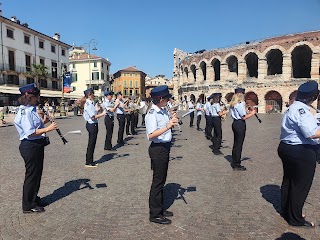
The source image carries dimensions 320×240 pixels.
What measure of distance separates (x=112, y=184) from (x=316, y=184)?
4.78 metres

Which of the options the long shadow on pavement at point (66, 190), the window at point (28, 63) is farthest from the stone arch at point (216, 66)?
the long shadow on pavement at point (66, 190)

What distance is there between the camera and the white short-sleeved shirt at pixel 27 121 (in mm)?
4539

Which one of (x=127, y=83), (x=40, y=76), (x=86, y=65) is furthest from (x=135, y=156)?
(x=127, y=83)

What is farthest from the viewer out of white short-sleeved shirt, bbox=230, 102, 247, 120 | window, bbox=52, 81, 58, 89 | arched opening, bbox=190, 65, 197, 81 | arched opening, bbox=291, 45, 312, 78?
arched opening, bbox=190, 65, 197, 81

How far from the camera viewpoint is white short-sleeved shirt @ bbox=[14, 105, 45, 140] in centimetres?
454

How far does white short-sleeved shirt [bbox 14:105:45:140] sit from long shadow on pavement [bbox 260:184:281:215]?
180 inches

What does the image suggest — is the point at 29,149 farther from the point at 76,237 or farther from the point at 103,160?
the point at 103,160

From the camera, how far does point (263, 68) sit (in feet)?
133

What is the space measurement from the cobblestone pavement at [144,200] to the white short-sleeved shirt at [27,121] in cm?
147

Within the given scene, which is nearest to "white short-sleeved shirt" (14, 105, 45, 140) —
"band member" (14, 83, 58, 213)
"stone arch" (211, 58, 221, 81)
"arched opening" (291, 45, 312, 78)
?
"band member" (14, 83, 58, 213)

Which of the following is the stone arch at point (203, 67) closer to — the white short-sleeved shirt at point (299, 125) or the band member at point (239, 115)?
the band member at point (239, 115)

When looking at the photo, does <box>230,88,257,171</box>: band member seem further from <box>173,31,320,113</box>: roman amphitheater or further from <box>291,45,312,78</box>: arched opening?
<box>291,45,312,78</box>: arched opening

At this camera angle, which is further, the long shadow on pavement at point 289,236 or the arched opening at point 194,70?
the arched opening at point 194,70

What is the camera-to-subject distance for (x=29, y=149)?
4688 millimetres
